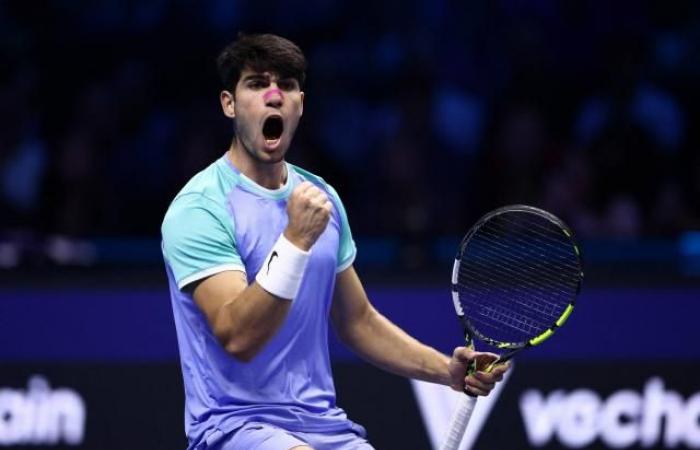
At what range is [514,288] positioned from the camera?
573cm

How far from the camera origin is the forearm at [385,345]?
5188 mm

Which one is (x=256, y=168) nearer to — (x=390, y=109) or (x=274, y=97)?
(x=274, y=97)

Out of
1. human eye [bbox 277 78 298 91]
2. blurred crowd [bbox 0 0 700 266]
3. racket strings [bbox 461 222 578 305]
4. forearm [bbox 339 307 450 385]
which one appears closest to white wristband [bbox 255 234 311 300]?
human eye [bbox 277 78 298 91]

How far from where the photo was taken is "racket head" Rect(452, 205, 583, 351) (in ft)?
16.3

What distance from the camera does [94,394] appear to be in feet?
23.7

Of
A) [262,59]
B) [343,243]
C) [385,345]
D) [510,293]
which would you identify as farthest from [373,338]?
[262,59]

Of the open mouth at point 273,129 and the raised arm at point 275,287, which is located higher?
the open mouth at point 273,129

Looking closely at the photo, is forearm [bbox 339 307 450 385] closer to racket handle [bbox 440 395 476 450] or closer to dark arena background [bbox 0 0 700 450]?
racket handle [bbox 440 395 476 450]

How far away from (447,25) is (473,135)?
0.79 metres

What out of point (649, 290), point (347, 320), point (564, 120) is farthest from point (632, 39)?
point (347, 320)

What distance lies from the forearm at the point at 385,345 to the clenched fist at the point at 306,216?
0.90 meters

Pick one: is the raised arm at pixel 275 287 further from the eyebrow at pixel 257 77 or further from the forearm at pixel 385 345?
the forearm at pixel 385 345

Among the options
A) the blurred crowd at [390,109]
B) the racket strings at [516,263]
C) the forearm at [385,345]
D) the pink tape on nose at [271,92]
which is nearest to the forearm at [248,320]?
the pink tape on nose at [271,92]

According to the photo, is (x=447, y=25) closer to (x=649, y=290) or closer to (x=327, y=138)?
(x=327, y=138)
